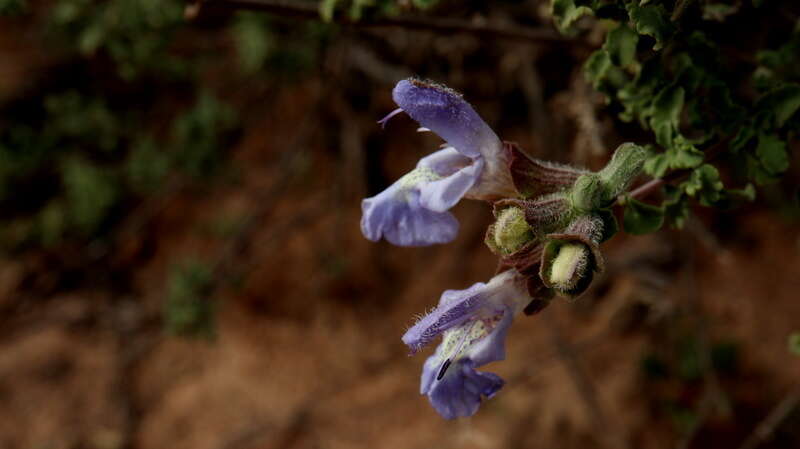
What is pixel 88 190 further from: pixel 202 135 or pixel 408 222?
pixel 408 222

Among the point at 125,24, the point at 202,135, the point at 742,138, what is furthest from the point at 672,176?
the point at 202,135

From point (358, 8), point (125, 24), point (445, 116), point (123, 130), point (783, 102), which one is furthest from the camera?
point (123, 130)

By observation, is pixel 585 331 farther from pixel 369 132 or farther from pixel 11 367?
pixel 11 367

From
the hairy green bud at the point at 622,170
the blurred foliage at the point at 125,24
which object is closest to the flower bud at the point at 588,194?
the hairy green bud at the point at 622,170

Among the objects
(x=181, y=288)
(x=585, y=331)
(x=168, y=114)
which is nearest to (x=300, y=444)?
(x=181, y=288)

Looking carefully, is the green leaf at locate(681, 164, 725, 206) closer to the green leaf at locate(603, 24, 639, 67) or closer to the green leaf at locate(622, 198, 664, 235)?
the green leaf at locate(622, 198, 664, 235)

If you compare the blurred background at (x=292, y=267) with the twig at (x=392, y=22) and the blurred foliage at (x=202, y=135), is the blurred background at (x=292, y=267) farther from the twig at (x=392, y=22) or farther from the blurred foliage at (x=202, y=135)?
the twig at (x=392, y=22)
